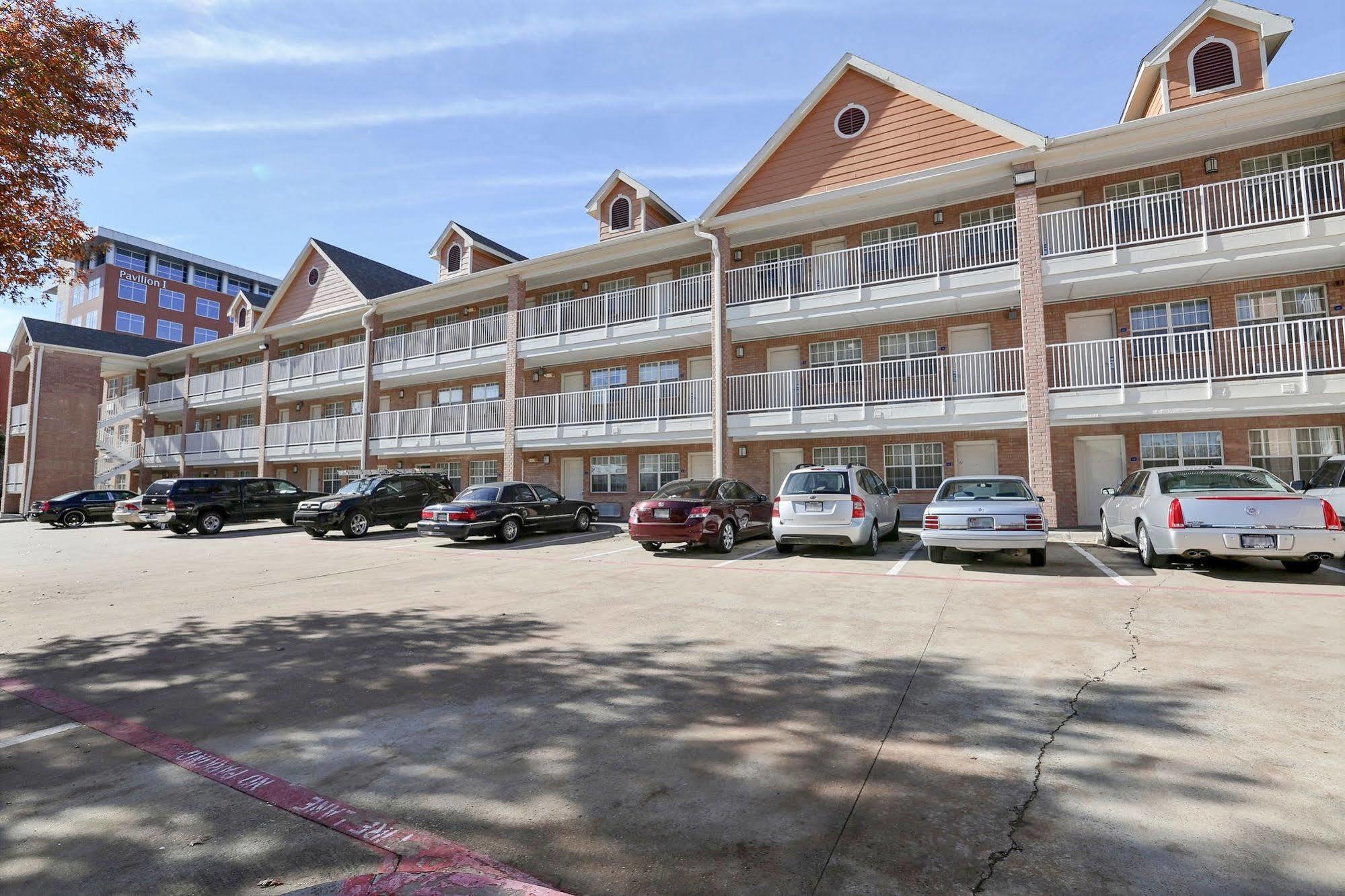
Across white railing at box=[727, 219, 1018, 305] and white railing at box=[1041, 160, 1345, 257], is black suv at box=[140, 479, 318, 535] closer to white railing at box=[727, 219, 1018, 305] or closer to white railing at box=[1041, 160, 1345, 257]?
white railing at box=[727, 219, 1018, 305]

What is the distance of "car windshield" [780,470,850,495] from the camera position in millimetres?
11195

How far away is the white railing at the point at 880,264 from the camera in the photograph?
1566cm

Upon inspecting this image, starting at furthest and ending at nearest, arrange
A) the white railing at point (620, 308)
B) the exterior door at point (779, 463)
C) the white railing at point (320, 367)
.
→ 1. the white railing at point (320, 367)
2. the exterior door at point (779, 463)
3. the white railing at point (620, 308)

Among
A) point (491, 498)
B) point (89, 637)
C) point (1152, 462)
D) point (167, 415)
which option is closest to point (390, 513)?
point (491, 498)

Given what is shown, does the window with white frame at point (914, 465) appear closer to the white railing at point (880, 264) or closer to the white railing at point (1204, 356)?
the white railing at point (1204, 356)

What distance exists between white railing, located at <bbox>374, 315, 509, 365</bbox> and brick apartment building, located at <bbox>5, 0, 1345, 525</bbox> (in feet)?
0.43

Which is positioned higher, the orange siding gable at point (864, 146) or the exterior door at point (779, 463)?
the orange siding gable at point (864, 146)

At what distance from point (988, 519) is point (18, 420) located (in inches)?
1977

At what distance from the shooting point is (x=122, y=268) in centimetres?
5356

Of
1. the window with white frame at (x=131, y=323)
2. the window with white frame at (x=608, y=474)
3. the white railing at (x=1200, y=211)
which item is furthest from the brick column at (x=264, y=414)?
the window with white frame at (x=131, y=323)

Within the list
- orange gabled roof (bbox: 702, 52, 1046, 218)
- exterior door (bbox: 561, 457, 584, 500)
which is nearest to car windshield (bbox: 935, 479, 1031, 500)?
orange gabled roof (bbox: 702, 52, 1046, 218)

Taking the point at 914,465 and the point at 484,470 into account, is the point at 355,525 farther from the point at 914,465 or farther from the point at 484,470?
the point at 914,465

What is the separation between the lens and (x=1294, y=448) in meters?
14.7

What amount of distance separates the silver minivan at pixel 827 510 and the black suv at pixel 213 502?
1586cm
